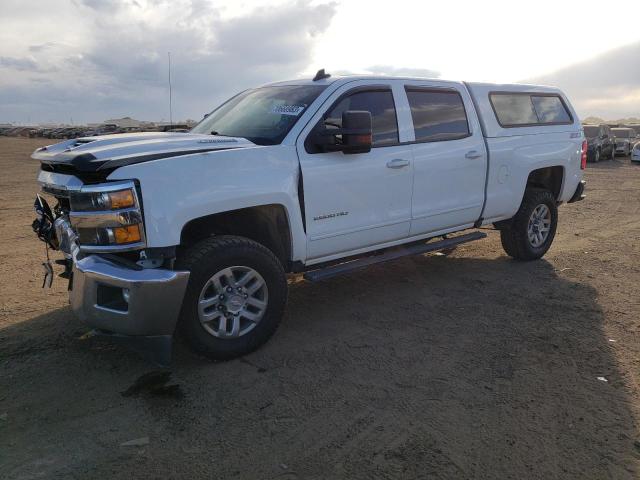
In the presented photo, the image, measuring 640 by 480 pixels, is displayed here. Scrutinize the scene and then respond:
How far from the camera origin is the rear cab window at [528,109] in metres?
6.12

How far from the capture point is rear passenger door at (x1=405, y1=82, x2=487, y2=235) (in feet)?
16.9

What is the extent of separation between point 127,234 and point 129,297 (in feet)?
1.31

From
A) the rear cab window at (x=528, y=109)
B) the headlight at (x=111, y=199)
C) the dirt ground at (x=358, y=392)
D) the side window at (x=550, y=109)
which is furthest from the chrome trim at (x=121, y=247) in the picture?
the side window at (x=550, y=109)

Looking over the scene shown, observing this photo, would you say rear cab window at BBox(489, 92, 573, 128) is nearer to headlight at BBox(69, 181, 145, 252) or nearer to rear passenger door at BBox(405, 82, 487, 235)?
rear passenger door at BBox(405, 82, 487, 235)

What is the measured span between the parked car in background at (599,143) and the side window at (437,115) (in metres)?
21.1

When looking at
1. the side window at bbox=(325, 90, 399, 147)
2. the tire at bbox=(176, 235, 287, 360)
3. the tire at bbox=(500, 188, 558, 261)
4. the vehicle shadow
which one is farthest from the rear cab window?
Result: the tire at bbox=(176, 235, 287, 360)

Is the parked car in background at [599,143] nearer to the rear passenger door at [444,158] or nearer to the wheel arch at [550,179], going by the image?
the wheel arch at [550,179]

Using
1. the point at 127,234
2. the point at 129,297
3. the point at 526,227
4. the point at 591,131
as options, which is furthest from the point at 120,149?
the point at 591,131

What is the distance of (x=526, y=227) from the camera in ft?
21.5

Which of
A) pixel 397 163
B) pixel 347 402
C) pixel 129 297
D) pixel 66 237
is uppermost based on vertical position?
pixel 397 163

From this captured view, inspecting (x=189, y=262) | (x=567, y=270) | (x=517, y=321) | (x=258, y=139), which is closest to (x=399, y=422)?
(x=189, y=262)

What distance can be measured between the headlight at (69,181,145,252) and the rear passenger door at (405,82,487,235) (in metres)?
2.65

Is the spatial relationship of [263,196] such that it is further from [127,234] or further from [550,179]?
[550,179]

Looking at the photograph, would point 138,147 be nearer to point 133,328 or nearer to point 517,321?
point 133,328
